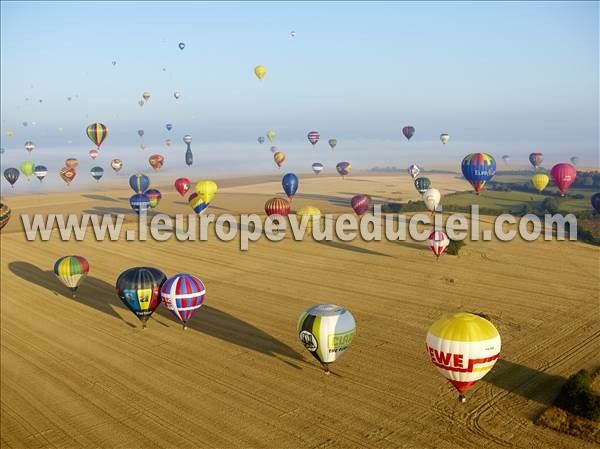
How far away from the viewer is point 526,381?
21703 millimetres

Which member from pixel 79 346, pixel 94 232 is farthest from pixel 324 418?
pixel 94 232

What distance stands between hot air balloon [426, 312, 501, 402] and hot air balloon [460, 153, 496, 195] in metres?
33.9

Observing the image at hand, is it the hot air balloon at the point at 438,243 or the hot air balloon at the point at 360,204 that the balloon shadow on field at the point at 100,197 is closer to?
the hot air balloon at the point at 360,204

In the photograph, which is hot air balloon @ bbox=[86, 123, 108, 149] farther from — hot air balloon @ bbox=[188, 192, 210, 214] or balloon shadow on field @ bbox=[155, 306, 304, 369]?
balloon shadow on field @ bbox=[155, 306, 304, 369]

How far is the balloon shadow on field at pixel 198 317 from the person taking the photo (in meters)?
26.3

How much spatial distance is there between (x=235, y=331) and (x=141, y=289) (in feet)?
17.6

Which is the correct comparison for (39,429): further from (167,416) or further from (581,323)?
(581,323)

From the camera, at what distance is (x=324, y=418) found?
1956 centimetres

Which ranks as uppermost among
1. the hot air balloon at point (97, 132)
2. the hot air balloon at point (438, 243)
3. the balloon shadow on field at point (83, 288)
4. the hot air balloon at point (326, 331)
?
the hot air balloon at point (97, 132)

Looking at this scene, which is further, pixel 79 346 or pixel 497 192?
pixel 497 192

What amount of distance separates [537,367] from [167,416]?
15573 millimetres

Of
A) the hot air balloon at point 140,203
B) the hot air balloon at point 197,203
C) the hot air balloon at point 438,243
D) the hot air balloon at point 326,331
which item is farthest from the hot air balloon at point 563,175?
the hot air balloon at point 140,203

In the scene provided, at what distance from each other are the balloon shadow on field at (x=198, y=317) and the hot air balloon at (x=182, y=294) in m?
1.96

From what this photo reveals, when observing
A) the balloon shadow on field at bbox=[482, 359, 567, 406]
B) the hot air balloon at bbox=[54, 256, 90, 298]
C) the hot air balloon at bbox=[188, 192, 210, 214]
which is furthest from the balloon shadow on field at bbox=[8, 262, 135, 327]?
the hot air balloon at bbox=[188, 192, 210, 214]
